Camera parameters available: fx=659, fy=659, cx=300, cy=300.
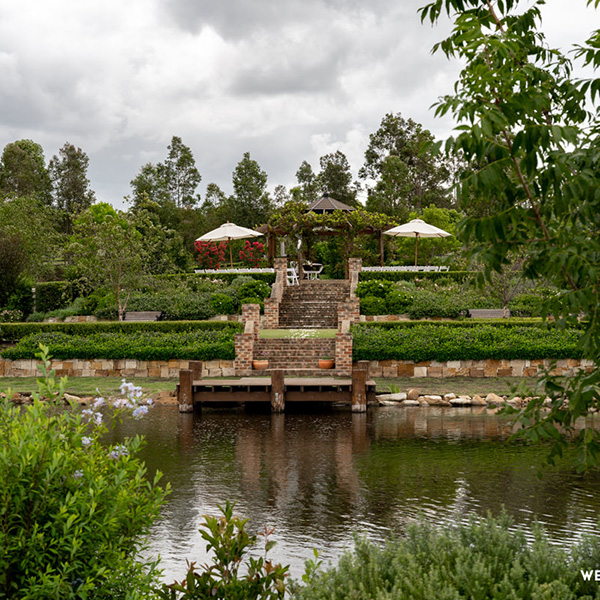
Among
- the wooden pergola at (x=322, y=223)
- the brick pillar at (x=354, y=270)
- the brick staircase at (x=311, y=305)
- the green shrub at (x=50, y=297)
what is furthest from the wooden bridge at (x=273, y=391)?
the wooden pergola at (x=322, y=223)

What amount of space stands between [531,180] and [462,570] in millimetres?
1883

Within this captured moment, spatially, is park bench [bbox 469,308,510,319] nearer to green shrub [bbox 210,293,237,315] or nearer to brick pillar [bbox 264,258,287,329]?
brick pillar [bbox 264,258,287,329]

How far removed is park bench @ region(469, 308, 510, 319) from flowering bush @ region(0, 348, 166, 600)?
2106 cm

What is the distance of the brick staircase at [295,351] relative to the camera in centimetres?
1945

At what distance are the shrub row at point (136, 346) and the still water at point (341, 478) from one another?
16.7 ft

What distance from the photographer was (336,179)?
56.7 metres

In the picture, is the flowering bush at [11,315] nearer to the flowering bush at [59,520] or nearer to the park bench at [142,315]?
the park bench at [142,315]

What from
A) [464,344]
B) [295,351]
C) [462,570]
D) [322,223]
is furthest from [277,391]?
[322,223]

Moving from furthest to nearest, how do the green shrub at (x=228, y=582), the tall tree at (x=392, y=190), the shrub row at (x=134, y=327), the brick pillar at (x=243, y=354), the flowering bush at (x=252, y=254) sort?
the tall tree at (x=392, y=190) < the flowering bush at (x=252, y=254) < the shrub row at (x=134, y=327) < the brick pillar at (x=243, y=354) < the green shrub at (x=228, y=582)

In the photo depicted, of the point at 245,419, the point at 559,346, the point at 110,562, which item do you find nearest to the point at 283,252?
the point at 559,346

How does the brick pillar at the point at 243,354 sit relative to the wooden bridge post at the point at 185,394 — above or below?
above

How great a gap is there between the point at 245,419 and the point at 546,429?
463 inches

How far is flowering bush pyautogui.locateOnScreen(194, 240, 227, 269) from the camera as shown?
118 ft

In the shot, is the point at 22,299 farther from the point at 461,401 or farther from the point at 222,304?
the point at 461,401
